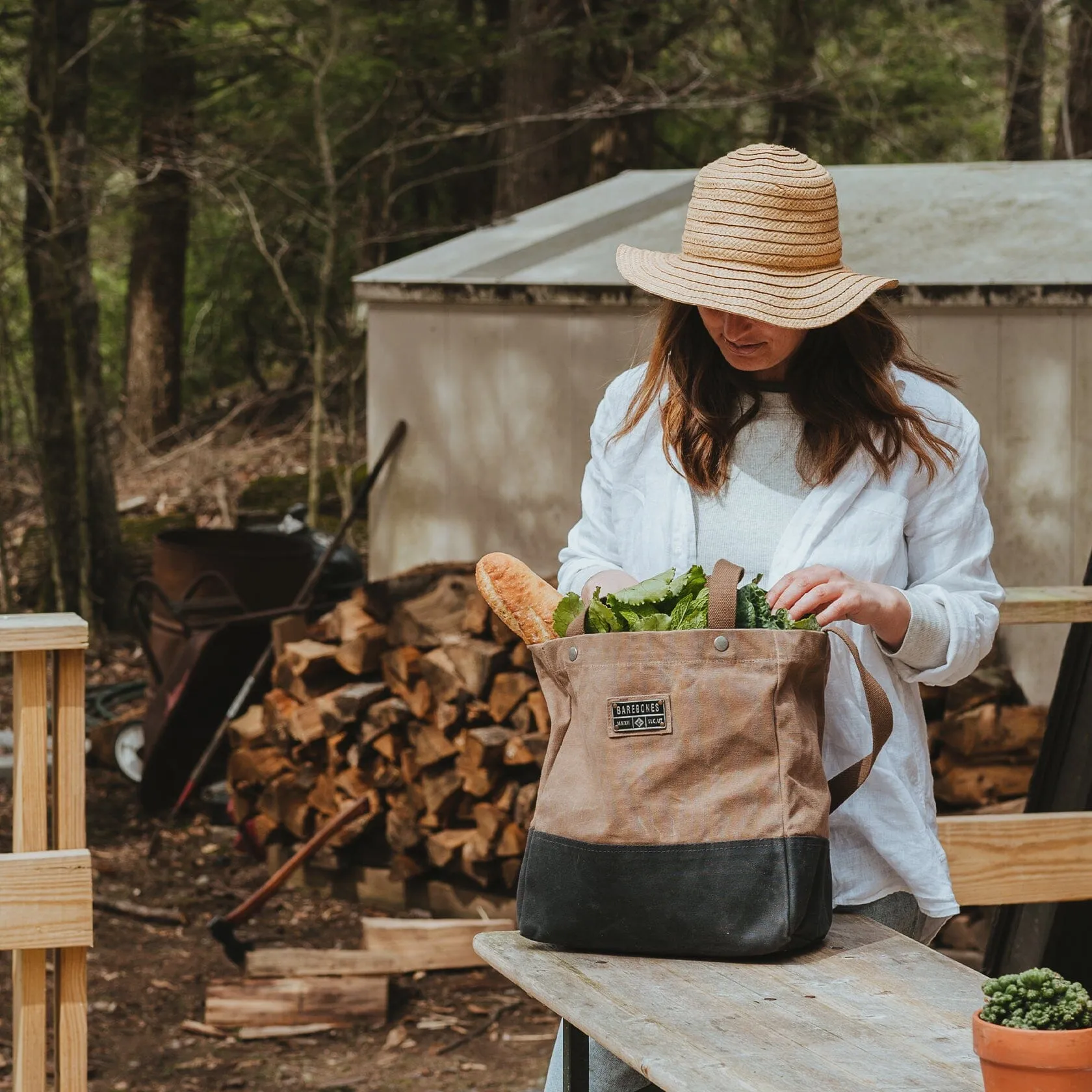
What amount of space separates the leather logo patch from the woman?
0.82 ft

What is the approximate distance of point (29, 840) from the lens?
2.69 m

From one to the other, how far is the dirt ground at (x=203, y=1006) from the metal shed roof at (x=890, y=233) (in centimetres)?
250

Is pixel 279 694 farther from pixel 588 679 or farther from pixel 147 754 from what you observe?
pixel 588 679

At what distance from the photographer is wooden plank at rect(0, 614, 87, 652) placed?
2.60 metres

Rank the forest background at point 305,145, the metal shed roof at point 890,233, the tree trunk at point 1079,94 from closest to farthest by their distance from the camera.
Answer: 1. the metal shed roof at point 890,233
2. the forest background at point 305,145
3. the tree trunk at point 1079,94

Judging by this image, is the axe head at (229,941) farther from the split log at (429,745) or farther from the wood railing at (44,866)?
the wood railing at (44,866)

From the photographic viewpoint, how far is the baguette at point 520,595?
7.03 feet

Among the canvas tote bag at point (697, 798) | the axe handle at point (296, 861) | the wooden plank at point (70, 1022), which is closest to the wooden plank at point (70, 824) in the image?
the wooden plank at point (70, 1022)

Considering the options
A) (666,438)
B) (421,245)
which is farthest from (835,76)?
(666,438)

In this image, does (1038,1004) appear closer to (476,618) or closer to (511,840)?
(511,840)

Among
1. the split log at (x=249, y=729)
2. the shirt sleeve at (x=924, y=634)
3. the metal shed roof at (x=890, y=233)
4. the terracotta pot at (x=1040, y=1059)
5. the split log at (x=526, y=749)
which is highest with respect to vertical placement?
the metal shed roof at (x=890, y=233)

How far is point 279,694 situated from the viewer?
6422 millimetres

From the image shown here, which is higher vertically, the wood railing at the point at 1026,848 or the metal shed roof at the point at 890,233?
the metal shed roof at the point at 890,233

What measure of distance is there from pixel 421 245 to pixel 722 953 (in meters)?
11.8
